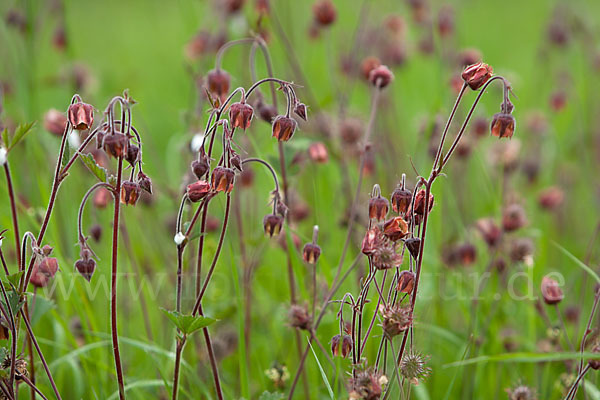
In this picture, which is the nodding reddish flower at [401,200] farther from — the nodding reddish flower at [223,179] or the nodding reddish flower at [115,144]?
the nodding reddish flower at [115,144]

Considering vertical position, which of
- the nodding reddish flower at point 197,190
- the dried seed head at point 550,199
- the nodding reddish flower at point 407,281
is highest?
the nodding reddish flower at point 197,190

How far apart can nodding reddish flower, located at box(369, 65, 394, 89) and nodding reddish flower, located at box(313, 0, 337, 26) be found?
2.63ft

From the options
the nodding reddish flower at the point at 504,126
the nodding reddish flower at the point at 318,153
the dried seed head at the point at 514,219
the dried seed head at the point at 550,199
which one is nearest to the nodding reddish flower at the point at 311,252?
the nodding reddish flower at the point at 504,126

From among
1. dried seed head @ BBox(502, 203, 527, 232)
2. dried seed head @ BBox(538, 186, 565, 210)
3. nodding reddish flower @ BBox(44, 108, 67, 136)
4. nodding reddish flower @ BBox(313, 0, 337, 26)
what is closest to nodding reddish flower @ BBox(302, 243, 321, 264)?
dried seed head @ BBox(502, 203, 527, 232)

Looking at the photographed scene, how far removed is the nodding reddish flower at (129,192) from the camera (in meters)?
1.34

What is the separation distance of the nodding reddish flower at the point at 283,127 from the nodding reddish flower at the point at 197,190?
0.70ft

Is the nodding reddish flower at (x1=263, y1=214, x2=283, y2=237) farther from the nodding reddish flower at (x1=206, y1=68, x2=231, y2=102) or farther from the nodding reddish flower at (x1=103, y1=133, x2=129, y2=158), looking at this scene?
the nodding reddish flower at (x1=206, y1=68, x2=231, y2=102)

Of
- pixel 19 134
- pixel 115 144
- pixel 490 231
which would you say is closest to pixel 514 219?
pixel 490 231

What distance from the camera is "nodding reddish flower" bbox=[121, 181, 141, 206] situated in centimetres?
134

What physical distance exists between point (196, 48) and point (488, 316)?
1.79m

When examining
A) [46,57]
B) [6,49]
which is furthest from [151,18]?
[6,49]

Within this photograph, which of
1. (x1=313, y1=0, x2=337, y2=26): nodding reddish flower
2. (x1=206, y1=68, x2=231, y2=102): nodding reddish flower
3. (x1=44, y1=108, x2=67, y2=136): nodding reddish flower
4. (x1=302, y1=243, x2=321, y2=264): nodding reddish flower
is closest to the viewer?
(x1=302, y1=243, x2=321, y2=264): nodding reddish flower

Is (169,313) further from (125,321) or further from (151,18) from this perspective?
(151,18)

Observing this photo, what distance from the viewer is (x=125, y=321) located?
253cm
